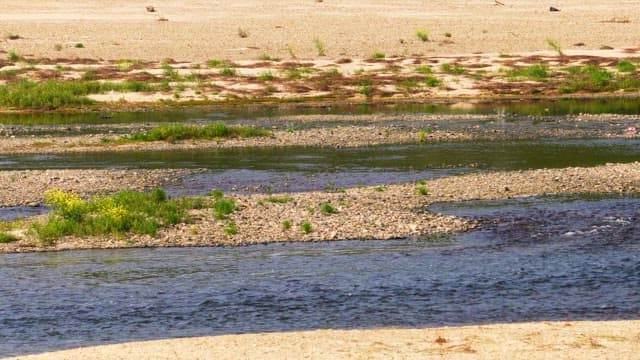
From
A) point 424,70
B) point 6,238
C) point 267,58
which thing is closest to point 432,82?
point 424,70

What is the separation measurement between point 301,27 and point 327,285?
6538cm

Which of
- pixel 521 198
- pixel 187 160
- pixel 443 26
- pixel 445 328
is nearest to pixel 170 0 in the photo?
pixel 443 26

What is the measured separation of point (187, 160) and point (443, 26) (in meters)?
48.4

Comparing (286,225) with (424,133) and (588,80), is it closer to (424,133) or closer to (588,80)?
(424,133)

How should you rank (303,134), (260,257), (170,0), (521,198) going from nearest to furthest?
1. (260,257)
2. (521,198)
3. (303,134)
4. (170,0)

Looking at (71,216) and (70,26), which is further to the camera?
(70,26)

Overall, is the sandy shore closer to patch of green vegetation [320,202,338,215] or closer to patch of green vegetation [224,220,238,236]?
patch of green vegetation [224,220,238,236]

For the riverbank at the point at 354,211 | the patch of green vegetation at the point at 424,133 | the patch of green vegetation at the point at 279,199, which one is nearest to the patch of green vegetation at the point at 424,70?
the patch of green vegetation at the point at 424,133

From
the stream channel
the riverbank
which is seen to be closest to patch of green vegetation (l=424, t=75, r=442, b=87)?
the riverbank

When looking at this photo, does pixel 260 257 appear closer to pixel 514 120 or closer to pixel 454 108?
pixel 514 120

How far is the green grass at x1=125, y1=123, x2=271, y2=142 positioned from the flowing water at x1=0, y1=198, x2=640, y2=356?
67.7 ft

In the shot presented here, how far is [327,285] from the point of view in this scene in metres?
23.5

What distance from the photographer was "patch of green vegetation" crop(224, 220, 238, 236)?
2786cm

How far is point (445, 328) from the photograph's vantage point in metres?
20.0
